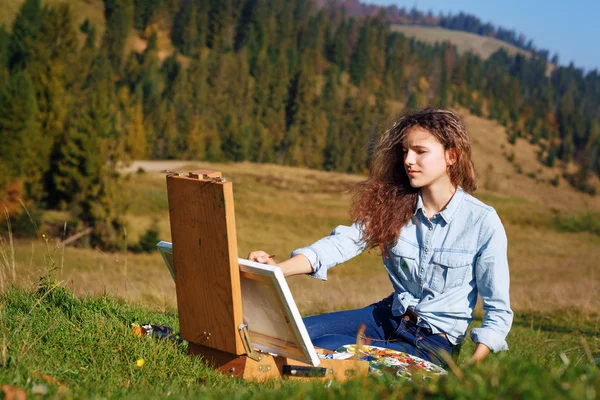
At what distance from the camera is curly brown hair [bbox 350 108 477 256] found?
486cm

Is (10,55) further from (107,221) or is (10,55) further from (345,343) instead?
(345,343)

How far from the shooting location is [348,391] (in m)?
2.84

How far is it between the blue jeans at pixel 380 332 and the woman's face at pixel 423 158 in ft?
2.99

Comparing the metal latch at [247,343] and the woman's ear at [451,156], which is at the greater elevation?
the woman's ear at [451,156]

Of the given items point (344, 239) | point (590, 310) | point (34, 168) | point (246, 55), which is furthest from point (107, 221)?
point (246, 55)

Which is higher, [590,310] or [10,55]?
[10,55]

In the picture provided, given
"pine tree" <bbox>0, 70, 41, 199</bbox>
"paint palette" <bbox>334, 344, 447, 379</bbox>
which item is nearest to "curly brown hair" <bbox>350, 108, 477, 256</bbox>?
"paint palette" <bbox>334, 344, 447, 379</bbox>

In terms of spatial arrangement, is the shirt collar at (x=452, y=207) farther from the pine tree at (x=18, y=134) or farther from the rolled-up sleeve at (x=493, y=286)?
the pine tree at (x=18, y=134)

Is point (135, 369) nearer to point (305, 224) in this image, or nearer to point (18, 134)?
point (18, 134)

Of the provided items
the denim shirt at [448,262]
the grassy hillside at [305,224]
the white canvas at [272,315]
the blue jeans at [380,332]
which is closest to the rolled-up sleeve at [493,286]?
the denim shirt at [448,262]

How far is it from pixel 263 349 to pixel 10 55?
87.9 m

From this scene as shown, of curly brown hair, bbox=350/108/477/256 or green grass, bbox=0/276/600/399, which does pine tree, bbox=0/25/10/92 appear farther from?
curly brown hair, bbox=350/108/477/256

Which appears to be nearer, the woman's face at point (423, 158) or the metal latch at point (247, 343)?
the metal latch at point (247, 343)

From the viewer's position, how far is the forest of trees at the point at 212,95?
57094 mm
